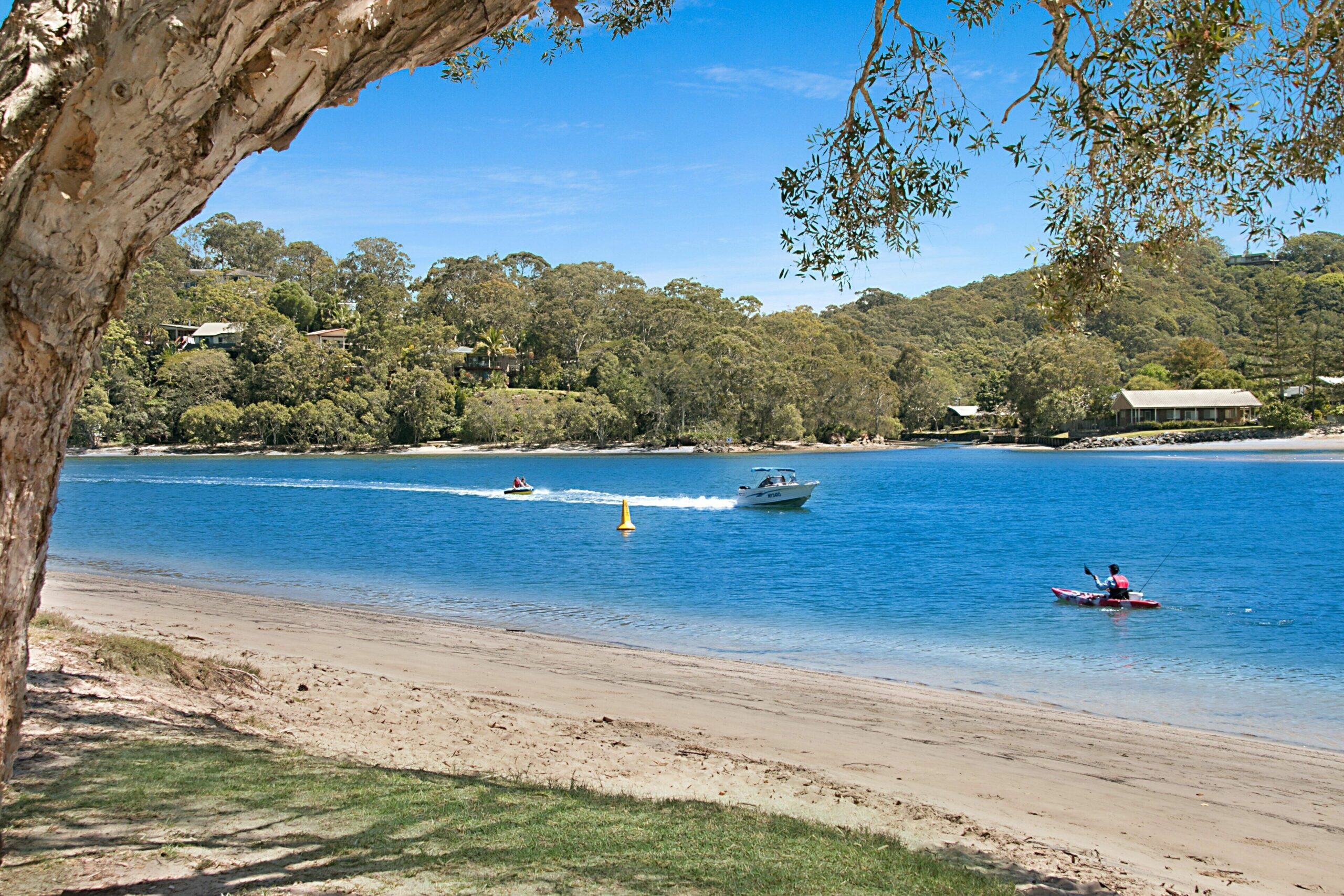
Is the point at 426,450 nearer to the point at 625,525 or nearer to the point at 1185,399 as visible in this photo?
the point at 625,525

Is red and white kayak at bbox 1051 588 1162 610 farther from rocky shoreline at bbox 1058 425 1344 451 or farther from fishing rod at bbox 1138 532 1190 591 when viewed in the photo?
rocky shoreline at bbox 1058 425 1344 451

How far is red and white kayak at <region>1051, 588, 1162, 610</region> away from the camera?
18.6 meters

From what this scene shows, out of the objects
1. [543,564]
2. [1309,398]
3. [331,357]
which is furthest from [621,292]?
[543,564]

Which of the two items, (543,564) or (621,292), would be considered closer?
(543,564)

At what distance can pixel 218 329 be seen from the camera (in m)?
105

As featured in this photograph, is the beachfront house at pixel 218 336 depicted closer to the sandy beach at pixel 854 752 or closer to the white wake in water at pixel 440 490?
the white wake in water at pixel 440 490

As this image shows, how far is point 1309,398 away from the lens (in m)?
92.9

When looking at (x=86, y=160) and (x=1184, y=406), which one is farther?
(x=1184, y=406)

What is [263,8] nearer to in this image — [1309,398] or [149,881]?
[149,881]

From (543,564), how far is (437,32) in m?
23.0

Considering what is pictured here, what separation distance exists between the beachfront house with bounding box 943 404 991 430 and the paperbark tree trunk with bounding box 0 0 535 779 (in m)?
127

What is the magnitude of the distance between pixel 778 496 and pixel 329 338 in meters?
79.9

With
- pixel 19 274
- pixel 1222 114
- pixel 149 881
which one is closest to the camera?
pixel 19 274

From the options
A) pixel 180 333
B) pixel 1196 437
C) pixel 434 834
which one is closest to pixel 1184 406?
pixel 1196 437
